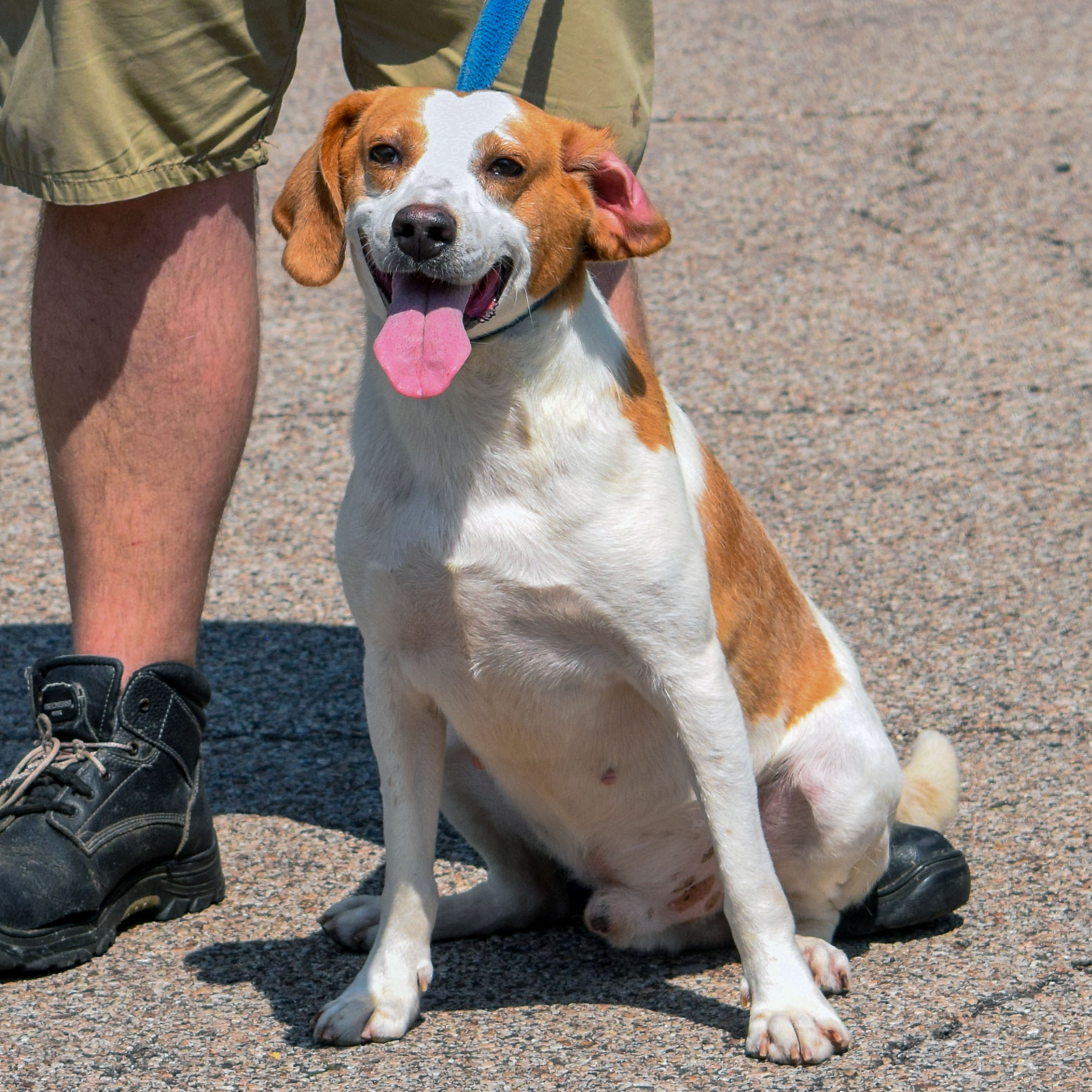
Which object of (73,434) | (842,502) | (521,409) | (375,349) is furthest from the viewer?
(842,502)

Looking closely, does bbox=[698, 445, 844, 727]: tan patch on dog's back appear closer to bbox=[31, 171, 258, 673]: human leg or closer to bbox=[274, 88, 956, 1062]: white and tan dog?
bbox=[274, 88, 956, 1062]: white and tan dog

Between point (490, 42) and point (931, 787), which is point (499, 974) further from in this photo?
point (490, 42)

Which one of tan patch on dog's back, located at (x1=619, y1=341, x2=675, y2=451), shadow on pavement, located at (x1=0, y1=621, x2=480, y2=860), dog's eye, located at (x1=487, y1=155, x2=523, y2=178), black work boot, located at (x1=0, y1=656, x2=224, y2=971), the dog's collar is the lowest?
shadow on pavement, located at (x1=0, y1=621, x2=480, y2=860)

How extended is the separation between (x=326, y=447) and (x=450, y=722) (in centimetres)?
261

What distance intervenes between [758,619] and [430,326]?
79cm

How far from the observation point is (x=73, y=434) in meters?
2.93

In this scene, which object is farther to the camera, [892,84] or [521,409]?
[892,84]

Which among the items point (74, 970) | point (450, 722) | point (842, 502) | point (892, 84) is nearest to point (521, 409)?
point (450, 722)

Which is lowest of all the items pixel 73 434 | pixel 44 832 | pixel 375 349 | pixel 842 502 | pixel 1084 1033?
pixel 842 502

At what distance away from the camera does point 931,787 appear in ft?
9.97

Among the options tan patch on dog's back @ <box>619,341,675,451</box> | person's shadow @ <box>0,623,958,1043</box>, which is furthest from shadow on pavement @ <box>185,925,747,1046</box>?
tan patch on dog's back @ <box>619,341,675,451</box>

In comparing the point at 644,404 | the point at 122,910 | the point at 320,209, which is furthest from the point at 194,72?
the point at 122,910

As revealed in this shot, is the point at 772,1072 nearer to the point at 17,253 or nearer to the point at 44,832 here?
the point at 44,832

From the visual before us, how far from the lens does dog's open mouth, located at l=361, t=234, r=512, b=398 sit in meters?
2.19
